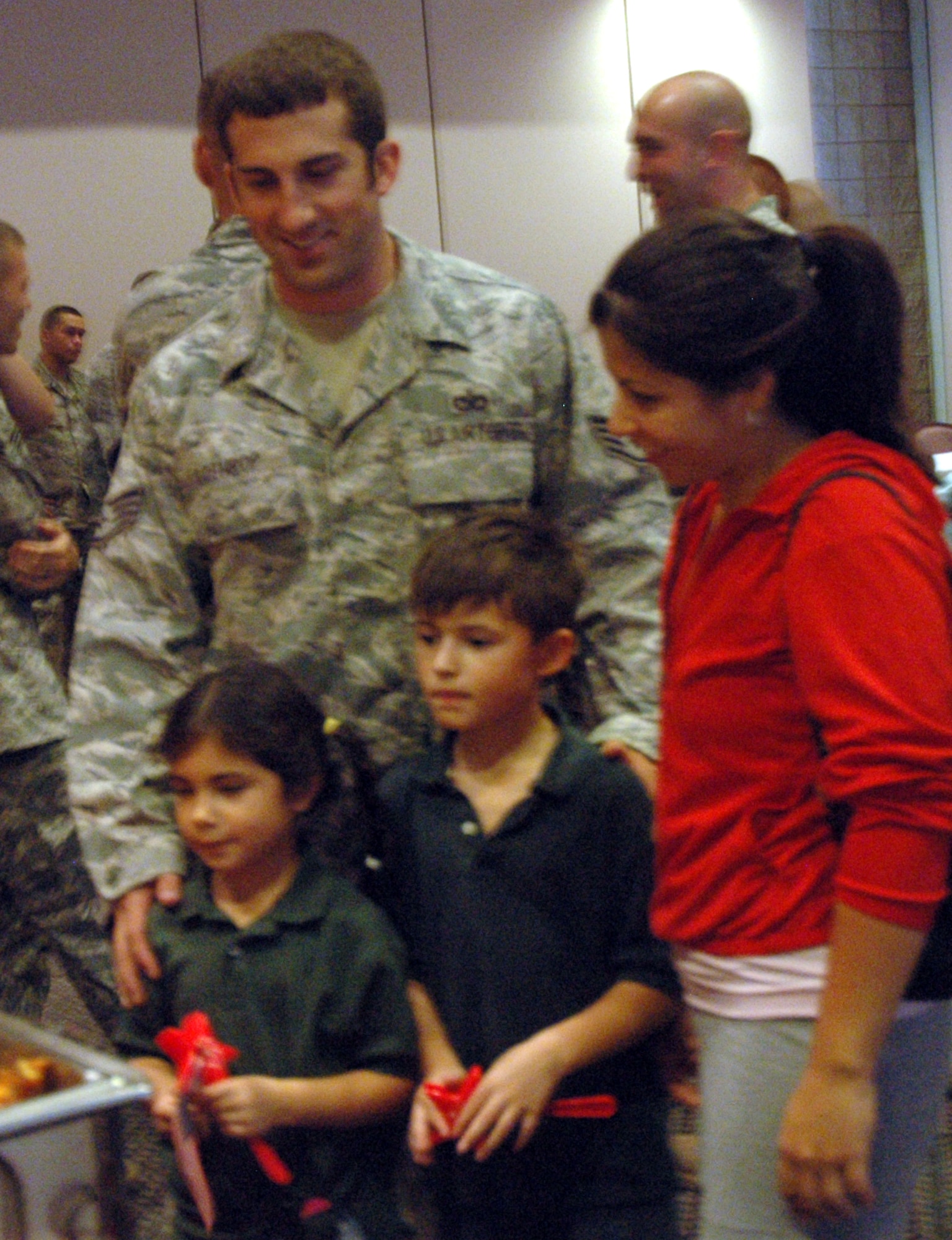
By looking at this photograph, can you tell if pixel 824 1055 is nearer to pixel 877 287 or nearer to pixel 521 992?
pixel 521 992

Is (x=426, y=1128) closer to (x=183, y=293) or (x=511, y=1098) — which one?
(x=511, y=1098)

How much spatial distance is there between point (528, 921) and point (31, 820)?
4.07 ft

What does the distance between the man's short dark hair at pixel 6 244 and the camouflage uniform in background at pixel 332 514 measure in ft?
4.31

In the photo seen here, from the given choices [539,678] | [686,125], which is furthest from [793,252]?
[686,125]

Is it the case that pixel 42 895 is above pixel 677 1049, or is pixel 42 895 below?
below

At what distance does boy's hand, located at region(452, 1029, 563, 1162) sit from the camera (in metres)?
1.43

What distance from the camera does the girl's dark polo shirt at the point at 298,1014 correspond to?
1536mm

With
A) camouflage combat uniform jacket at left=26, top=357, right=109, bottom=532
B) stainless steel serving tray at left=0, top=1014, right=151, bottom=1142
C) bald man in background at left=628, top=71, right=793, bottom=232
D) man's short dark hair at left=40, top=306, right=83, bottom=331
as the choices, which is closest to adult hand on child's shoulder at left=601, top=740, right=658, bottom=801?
stainless steel serving tray at left=0, top=1014, right=151, bottom=1142

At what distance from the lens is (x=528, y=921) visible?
5.05 feet

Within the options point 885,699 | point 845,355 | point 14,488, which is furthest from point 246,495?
point 14,488

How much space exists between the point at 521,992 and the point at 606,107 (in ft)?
18.0

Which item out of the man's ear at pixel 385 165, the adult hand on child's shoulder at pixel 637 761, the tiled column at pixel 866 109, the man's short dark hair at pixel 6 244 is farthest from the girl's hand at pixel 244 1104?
the tiled column at pixel 866 109

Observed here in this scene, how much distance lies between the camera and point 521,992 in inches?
60.6

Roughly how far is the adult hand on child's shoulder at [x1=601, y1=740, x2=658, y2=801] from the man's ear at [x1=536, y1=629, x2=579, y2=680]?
0.10m
